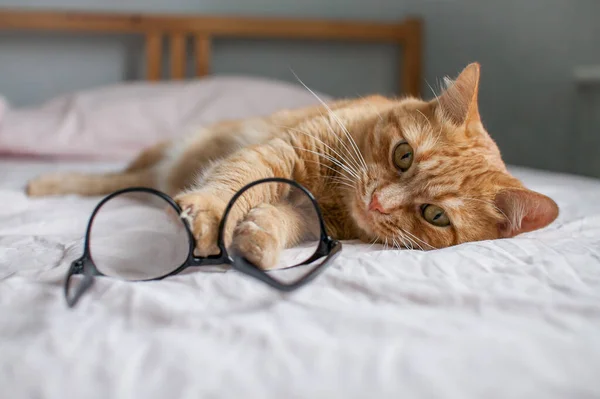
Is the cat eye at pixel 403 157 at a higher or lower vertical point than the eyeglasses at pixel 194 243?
higher

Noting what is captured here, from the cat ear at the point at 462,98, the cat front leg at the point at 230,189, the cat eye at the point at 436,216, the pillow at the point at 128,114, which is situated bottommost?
the pillow at the point at 128,114

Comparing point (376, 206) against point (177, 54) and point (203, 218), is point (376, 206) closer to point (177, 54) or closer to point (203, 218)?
point (203, 218)

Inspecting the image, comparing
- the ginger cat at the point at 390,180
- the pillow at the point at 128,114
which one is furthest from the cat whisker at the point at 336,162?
the pillow at the point at 128,114

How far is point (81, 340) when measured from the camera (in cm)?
58

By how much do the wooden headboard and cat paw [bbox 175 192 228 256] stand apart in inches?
87.5

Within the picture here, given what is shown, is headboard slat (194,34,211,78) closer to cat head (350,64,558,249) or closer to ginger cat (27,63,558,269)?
ginger cat (27,63,558,269)

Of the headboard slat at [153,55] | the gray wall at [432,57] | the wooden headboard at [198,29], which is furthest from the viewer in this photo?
the headboard slat at [153,55]

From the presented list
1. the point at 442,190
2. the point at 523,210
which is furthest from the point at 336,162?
the point at 523,210

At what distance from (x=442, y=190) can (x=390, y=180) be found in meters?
0.10

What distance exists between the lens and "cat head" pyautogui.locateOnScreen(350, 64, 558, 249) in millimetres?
988

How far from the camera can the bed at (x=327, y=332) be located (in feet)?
1.76

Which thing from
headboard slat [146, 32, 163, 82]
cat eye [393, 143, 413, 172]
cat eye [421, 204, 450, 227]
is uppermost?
cat eye [393, 143, 413, 172]

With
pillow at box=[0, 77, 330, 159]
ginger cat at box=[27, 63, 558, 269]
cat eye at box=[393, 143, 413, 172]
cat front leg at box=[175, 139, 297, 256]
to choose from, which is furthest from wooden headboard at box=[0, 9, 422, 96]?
cat eye at box=[393, 143, 413, 172]

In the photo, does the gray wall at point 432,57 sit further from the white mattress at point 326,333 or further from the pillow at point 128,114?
the white mattress at point 326,333
